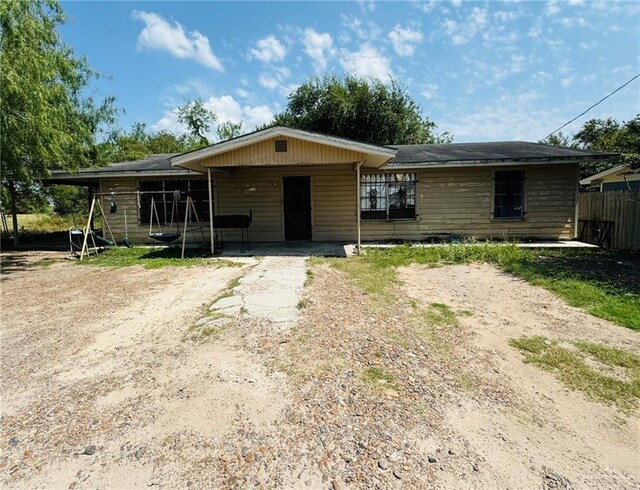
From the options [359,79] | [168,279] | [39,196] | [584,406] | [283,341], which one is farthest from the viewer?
[359,79]

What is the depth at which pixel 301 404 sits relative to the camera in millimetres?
2742

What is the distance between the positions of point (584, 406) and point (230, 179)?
1056 centimetres

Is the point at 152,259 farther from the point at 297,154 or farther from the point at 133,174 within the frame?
the point at 297,154

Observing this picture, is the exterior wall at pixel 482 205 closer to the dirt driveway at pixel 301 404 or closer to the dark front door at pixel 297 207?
the dark front door at pixel 297 207

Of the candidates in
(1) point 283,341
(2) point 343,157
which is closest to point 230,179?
(2) point 343,157

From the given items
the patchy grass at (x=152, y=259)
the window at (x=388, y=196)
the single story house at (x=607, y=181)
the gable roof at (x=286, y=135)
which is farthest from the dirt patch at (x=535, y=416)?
the single story house at (x=607, y=181)

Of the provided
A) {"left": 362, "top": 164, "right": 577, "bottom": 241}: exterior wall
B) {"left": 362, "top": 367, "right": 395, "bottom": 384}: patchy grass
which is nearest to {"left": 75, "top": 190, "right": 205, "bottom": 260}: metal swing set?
{"left": 362, "top": 164, "right": 577, "bottom": 241}: exterior wall

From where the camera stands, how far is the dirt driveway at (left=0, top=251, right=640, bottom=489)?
2.12 metres

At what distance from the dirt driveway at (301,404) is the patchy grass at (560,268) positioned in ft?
1.94

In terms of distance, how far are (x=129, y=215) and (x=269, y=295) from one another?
8.31 metres

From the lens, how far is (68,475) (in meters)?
2.13

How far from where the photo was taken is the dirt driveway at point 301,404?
6.97 feet

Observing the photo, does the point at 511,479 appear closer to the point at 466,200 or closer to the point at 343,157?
the point at 343,157

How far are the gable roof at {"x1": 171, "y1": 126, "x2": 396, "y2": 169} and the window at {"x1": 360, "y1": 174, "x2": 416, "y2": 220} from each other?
7.82ft
